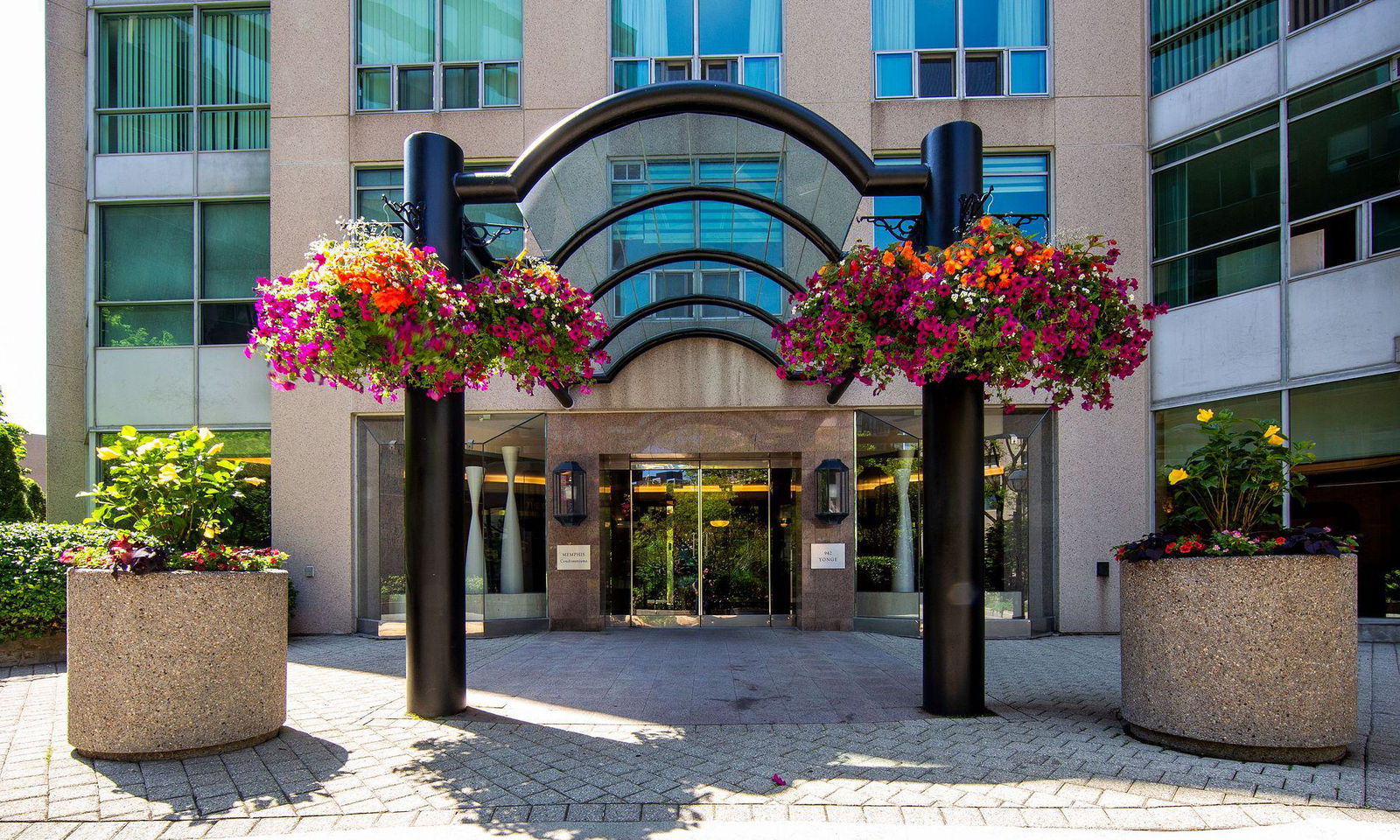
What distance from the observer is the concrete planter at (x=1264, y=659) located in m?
4.50

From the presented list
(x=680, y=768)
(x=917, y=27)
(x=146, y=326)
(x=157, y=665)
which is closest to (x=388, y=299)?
(x=157, y=665)

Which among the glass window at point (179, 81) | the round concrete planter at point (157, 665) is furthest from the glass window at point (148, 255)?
the round concrete planter at point (157, 665)

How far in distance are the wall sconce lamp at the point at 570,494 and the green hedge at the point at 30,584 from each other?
491cm

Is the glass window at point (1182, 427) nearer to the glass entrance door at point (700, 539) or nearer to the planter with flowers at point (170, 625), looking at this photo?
the glass entrance door at point (700, 539)

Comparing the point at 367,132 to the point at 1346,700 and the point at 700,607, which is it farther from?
the point at 1346,700

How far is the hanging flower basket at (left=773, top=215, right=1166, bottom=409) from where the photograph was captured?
15.0 ft

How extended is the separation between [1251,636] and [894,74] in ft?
28.5

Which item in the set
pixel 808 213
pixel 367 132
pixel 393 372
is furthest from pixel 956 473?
pixel 367 132

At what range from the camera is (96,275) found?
11344 millimetres

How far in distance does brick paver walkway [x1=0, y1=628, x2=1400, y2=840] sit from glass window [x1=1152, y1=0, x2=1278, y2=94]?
761 cm

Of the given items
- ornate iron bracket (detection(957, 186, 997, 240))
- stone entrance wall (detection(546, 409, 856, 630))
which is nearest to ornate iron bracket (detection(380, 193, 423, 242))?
ornate iron bracket (detection(957, 186, 997, 240))

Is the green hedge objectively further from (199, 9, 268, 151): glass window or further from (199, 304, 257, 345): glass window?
(199, 9, 268, 151): glass window

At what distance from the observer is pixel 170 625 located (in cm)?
465

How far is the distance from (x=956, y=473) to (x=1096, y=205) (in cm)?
694
